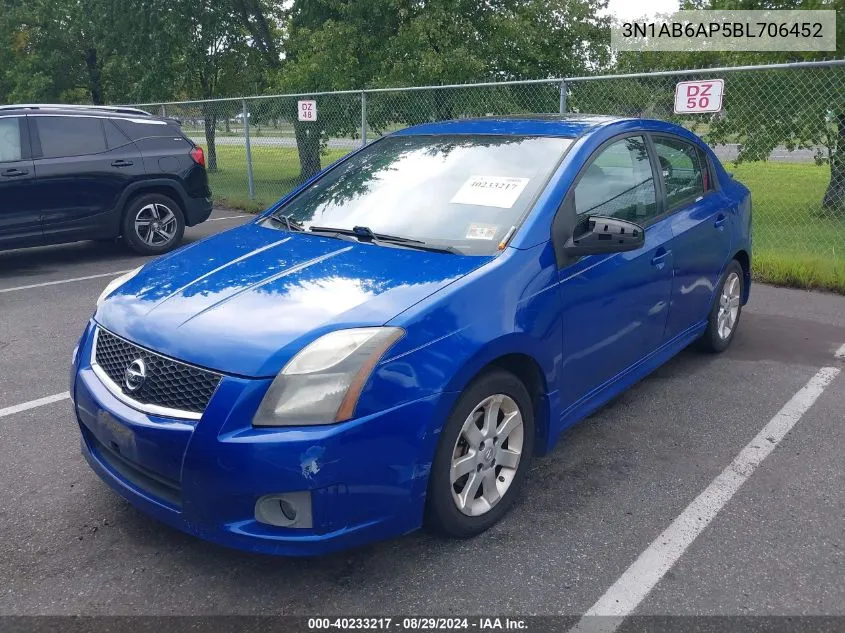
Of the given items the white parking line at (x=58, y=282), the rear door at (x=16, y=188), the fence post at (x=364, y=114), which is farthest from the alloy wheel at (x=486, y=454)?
the fence post at (x=364, y=114)

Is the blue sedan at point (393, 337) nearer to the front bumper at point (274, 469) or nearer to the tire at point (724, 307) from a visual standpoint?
the front bumper at point (274, 469)

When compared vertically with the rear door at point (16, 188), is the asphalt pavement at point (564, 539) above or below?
below

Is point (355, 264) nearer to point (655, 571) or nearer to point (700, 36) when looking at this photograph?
point (655, 571)

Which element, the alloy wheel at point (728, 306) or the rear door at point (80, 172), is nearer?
the alloy wheel at point (728, 306)

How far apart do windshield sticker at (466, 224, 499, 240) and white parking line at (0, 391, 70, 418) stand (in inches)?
109

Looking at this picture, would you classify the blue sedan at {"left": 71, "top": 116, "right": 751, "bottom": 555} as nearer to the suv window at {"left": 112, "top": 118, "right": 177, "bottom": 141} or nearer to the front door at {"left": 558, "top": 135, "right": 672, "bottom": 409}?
the front door at {"left": 558, "top": 135, "right": 672, "bottom": 409}

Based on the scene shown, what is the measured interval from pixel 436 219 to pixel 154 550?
187cm

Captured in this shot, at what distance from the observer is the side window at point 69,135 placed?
25.8 ft

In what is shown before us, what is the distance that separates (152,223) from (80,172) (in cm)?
103

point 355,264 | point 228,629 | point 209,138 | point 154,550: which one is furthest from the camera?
point 209,138

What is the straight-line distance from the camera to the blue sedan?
242 centimetres

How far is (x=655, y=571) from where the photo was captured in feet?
8.98

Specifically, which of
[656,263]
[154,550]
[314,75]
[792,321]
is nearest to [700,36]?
[314,75]

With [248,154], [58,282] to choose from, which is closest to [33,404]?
[58,282]
